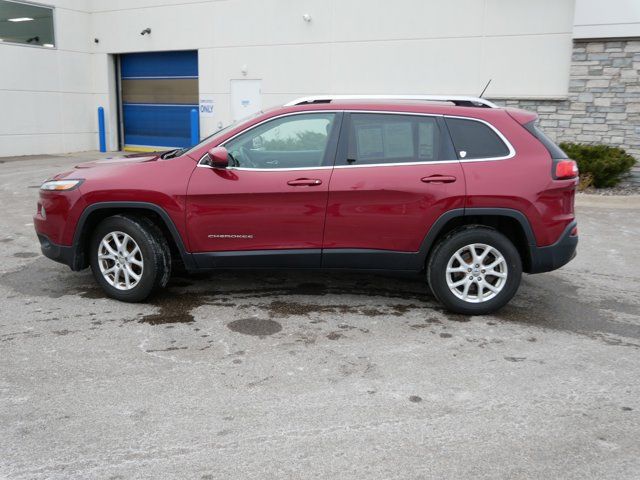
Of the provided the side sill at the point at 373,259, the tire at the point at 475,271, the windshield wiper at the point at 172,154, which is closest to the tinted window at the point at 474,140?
the tire at the point at 475,271

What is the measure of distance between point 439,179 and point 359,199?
67cm

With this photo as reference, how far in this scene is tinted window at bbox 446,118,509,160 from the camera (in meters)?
5.03

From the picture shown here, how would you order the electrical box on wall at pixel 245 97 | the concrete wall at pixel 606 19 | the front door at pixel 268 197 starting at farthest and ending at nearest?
the electrical box on wall at pixel 245 97 < the concrete wall at pixel 606 19 < the front door at pixel 268 197

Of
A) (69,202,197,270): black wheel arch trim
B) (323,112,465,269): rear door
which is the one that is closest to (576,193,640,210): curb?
(323,112,465,269): rear door

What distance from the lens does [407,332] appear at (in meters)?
4.81

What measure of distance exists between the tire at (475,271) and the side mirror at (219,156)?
189 centimetres

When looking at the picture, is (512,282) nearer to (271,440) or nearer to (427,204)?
(427,204)

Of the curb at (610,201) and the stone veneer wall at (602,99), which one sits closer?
the curb at (610,201)

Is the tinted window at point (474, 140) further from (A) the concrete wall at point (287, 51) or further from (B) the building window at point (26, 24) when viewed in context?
(B) the building window at point (26, 24)

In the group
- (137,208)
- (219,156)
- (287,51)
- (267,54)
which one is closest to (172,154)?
(137,208)

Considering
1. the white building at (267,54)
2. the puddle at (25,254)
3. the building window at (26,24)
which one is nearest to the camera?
the puddle at (25,254)

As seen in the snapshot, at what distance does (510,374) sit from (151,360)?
2.44 metres

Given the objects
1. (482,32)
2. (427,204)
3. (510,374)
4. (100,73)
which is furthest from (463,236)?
(100,73)

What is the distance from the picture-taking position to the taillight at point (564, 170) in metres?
4.95
